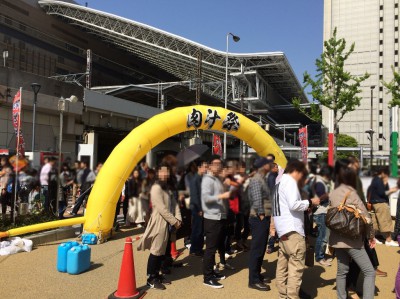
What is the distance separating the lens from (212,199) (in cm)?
390

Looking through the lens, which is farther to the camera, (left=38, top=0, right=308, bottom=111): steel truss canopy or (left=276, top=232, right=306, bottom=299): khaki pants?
(left=38, top=0, right=308, bottom=111): steel truss canopy

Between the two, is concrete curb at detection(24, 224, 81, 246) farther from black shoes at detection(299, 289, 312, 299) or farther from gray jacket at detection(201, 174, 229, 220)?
black shoes at detection(299, 289, 312, 299)

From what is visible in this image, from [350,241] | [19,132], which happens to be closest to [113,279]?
[350,241]

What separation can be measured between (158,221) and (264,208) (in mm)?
1333

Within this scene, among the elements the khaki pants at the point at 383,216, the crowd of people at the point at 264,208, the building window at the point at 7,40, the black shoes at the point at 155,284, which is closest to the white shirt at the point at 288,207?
the crowd of people at the point at 264,208

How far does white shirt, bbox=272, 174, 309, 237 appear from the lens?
11.1ft

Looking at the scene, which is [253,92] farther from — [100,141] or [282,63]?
[100,141]

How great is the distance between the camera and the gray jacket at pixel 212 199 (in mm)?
3828

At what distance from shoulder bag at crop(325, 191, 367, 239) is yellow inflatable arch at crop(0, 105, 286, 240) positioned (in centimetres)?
→ 300

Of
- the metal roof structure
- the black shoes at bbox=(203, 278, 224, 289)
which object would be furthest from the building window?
the black shoes at bbox=(203, 278, 224, 289)

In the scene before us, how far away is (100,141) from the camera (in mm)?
6297

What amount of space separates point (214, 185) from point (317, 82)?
16.2m

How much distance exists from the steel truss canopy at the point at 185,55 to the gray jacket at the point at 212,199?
38820 mm

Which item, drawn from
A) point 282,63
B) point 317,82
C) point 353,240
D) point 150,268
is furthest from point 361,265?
point 282,63
